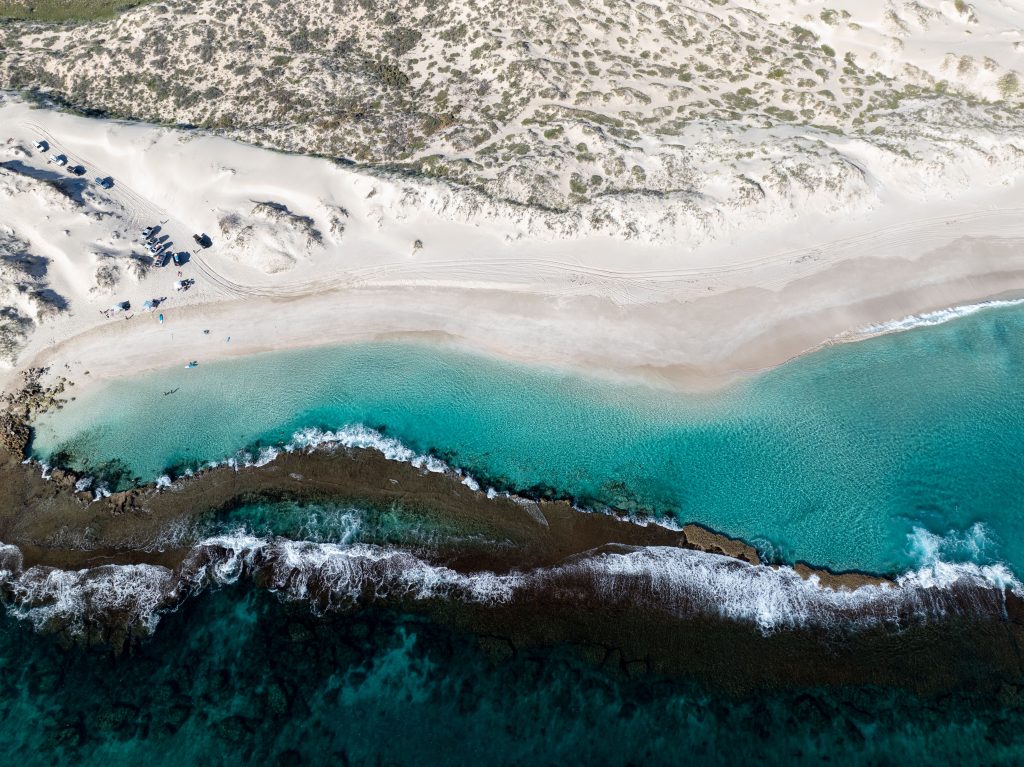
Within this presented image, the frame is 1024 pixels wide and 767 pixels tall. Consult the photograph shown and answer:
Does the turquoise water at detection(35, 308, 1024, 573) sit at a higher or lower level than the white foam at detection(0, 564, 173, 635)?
higher

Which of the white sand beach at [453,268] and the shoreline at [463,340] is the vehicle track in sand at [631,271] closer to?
the white sand beach at [453,268]

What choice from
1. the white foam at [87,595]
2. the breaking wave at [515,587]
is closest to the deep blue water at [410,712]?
the white foam at [87,595]

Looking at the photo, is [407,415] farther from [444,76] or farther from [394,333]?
[444,76]

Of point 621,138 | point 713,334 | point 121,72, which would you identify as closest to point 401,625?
point 713,334

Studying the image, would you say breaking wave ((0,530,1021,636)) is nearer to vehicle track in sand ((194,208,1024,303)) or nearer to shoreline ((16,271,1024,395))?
shoreline ((16,271,1024,395))

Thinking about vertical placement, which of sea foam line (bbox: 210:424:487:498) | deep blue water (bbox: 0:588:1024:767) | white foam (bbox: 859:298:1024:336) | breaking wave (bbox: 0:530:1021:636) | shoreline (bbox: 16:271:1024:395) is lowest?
deep blue water (bbox: 0:588:1024:767)

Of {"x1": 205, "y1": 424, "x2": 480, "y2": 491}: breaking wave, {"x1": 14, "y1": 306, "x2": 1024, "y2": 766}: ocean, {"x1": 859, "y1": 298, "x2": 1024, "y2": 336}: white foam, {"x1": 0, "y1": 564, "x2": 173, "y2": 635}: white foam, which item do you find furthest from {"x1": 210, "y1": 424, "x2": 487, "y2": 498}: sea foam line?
{"x1": 859, "y1": 298, "x2": 1024, "y2": 336}: white foam

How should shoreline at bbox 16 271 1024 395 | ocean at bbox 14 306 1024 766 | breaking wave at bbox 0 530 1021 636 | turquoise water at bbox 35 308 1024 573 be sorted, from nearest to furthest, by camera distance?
1. ocean at bbox 14 306 1024 766
2. breaking wave at bbox 0 530 1021 636
3. turquoise water at bbox 35 308 1024 573
4. shoreline at bbox 16 271 1024 395

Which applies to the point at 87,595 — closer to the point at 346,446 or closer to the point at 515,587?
the point at 346,446
